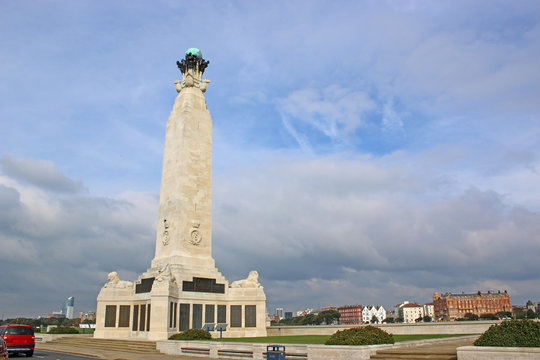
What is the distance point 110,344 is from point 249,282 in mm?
13289

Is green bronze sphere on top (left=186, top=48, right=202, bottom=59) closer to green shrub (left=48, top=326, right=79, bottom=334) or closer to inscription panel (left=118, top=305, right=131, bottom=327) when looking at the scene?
inscription panel (left=118, top=305, right=131, bottom=327)

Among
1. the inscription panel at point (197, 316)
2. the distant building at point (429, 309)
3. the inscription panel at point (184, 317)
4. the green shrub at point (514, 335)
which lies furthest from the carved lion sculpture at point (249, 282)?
the distant building at point (429, 309)

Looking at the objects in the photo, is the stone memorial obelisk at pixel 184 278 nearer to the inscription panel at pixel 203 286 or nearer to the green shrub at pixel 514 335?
the inscription panel at pixel 203 286

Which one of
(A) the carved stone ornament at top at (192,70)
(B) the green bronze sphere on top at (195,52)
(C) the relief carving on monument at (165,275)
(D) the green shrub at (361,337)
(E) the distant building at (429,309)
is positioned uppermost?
(B) the green bronze sphere on top at (195,52)

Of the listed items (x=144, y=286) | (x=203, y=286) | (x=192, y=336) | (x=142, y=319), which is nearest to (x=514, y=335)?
(x=192, y=336)

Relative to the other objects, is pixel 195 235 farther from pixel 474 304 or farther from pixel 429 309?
pixel 429 309

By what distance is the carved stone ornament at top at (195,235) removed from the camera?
41219mm

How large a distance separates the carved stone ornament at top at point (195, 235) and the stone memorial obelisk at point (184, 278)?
0.09 metres

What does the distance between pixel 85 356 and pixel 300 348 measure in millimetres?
14951

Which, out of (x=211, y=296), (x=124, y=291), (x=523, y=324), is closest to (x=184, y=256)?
(x=211, y=296)

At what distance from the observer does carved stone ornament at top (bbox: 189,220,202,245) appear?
41219 millimetres

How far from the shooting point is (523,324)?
52.3 feet

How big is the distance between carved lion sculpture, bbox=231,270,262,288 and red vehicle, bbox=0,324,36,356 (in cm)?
1907

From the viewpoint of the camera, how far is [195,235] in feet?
136
